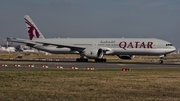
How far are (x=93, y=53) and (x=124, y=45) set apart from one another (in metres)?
5.18

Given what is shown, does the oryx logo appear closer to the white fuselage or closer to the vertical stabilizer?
the vertical stabilizer

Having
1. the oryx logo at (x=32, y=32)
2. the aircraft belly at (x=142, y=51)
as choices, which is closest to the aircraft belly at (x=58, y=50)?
the oryx logo at (x=32, y=32)

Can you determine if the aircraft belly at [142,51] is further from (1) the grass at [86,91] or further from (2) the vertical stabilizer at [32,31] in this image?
(1) the grass at [86,91]

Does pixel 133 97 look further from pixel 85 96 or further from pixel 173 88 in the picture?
pixel 173 88

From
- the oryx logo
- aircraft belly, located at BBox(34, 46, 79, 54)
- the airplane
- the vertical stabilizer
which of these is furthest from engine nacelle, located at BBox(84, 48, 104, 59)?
the oryx logo

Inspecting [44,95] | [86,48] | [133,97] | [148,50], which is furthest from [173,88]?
[86,48]

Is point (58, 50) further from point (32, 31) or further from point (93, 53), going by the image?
point (93, 53)

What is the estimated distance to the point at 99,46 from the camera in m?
72.3

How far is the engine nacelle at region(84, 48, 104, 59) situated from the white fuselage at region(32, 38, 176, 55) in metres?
0.99

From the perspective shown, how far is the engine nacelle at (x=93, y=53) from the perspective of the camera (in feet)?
227

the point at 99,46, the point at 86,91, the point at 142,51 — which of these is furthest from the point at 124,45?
the point at 86,91

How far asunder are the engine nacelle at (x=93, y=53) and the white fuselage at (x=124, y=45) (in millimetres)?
987

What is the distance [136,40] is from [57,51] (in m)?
15.0

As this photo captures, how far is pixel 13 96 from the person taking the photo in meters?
20.3
